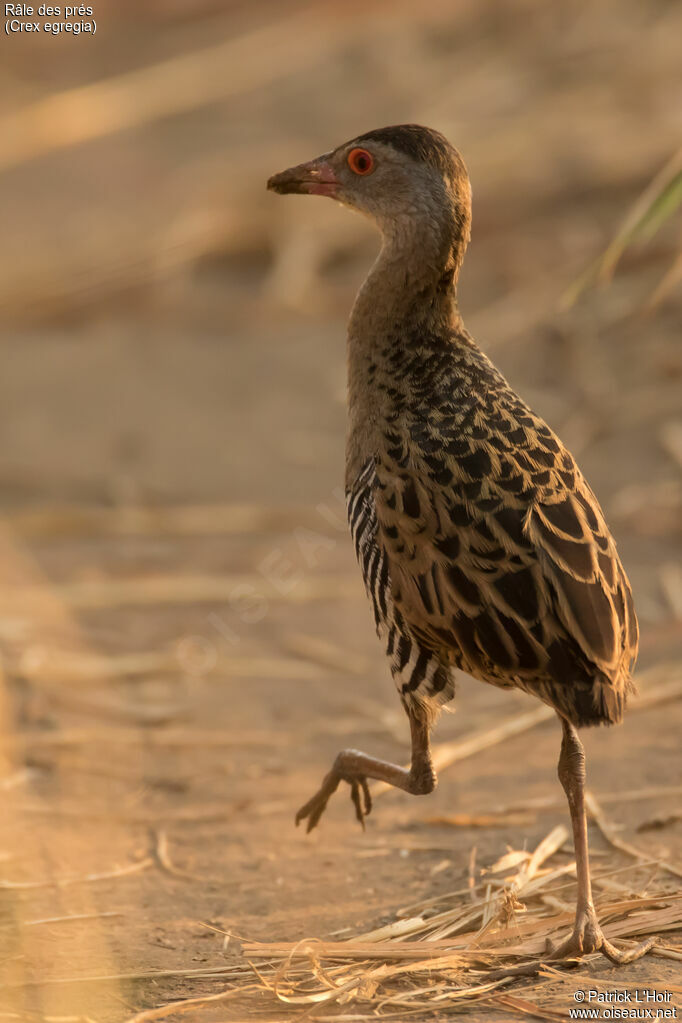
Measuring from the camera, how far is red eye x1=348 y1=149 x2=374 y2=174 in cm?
487

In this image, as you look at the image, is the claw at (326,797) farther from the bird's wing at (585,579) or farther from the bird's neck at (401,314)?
the bird's wing at (585,579)

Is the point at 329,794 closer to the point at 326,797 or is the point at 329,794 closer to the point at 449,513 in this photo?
the point at 326,797

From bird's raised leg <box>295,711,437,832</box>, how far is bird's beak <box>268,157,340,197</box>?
1915 millimetres

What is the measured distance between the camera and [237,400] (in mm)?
10148

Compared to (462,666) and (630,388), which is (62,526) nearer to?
(630,388)

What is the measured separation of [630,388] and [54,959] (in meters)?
6.27

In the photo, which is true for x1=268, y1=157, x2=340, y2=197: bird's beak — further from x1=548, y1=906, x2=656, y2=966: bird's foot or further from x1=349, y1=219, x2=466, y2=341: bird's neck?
x1=548, y1=906, x2=656, y2=966: bird's foot

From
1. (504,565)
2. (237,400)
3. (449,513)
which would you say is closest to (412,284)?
(449,513)

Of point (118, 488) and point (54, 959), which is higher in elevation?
point (118, 488)

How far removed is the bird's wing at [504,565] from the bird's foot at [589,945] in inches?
28.6

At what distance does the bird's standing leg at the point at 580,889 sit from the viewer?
13.1 ft

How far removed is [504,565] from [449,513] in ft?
0.78

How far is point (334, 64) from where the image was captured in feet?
50.6

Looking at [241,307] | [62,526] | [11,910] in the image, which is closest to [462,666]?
[11,910]
